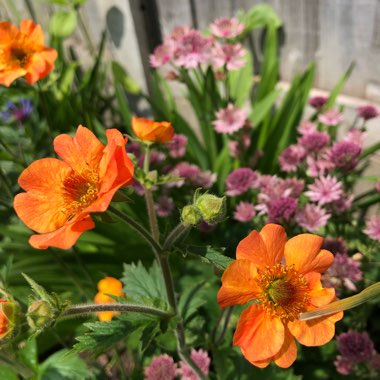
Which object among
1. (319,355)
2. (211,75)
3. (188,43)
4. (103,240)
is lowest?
(319,355)

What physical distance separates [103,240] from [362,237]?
83 cm

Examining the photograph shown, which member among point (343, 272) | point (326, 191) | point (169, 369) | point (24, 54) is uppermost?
point (24, 54)

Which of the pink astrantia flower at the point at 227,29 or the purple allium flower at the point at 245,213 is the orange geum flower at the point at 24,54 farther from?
the purple allium flower at the point at 245,213

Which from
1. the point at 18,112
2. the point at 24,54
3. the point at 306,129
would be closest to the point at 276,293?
the point at 306,129

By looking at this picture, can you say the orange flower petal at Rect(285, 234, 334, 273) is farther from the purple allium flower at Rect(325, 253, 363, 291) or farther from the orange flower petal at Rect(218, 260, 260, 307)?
the purple allium flower at Rect(325, 253, 363, 291)

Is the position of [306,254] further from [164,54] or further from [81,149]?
[164,54]

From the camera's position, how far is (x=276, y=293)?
2.24ft

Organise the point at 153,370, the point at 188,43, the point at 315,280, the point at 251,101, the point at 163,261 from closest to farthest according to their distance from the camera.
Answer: the point at 315,280 → the point at 163,261 → the point at 153,370 → the point at 188,43 → the point at 251,101

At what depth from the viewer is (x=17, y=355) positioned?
1.14 m

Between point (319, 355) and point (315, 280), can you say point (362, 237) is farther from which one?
point (315, 280)

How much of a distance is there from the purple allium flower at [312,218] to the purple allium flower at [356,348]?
28 cm

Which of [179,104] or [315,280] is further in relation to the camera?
[179,104]

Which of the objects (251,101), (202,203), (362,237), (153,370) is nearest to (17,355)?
(153,370)

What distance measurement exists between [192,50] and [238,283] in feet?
3.16
